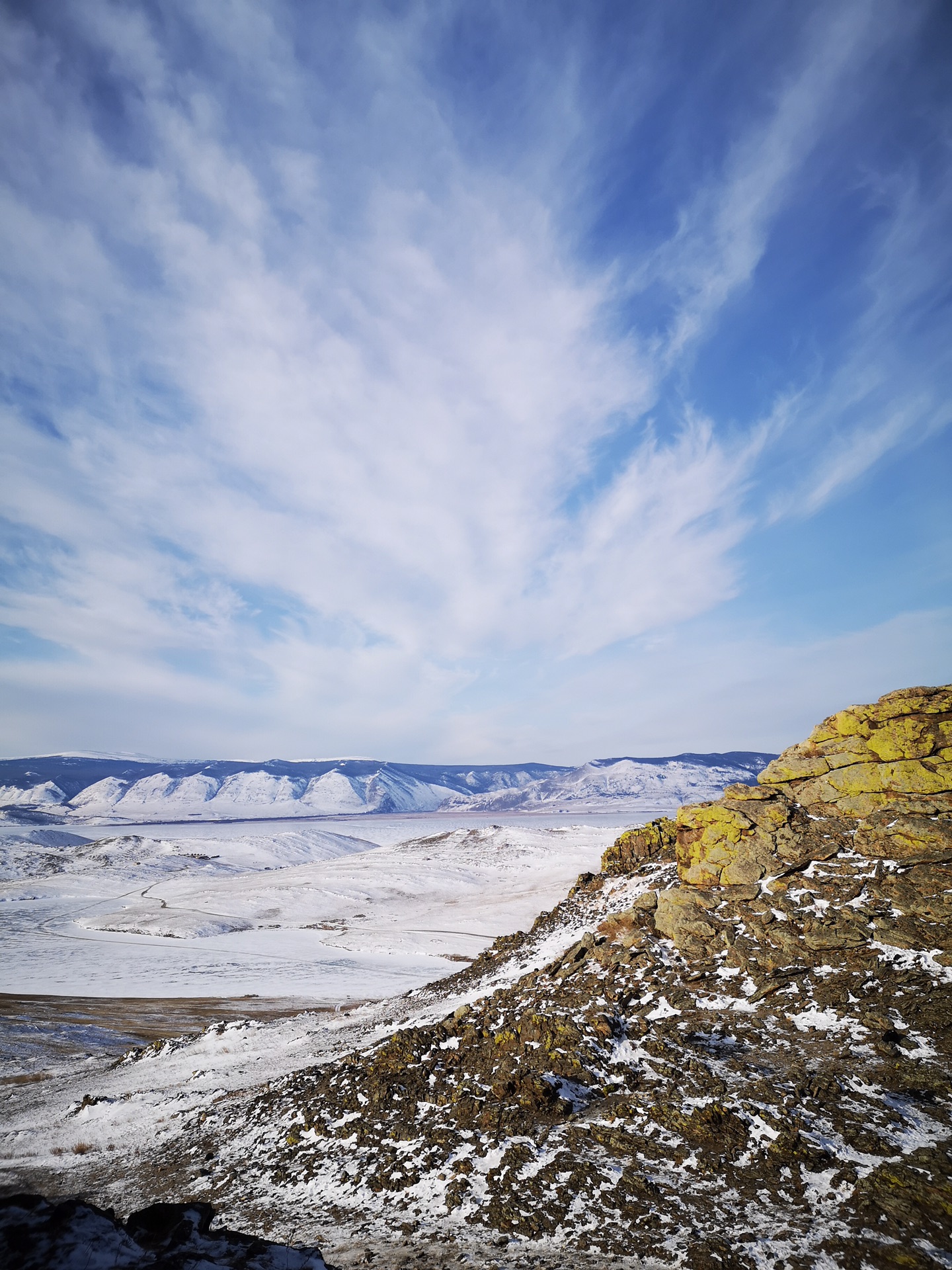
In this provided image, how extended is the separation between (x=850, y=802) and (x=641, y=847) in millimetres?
9935

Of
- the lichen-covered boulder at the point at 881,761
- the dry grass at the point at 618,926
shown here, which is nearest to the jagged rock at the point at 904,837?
the lichen-covered boulder at the point at 881,761

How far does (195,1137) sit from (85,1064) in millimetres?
11433

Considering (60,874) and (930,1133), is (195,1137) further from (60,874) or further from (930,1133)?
(60,874)

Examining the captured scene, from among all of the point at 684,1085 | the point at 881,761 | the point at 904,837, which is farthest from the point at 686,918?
the point at 881,761

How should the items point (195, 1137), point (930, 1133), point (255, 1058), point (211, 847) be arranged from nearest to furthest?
point (930, 1133), point (195, 1137), point (255, 1058), point (211, 847)

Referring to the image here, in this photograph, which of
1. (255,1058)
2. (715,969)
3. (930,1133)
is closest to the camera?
(930,1133)

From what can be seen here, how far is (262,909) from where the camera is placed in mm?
55969

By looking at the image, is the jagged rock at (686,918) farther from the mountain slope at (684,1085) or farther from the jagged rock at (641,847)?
the jagged rock at (641,847)

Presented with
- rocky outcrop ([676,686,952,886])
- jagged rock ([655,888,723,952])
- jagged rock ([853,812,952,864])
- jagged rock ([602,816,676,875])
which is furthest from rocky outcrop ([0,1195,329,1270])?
jagged rock ([602,816,676,875])

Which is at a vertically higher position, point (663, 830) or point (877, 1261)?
point (663, 830)

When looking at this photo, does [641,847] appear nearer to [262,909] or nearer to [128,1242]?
[128,1242]

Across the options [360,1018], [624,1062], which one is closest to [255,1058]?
[360,1018]

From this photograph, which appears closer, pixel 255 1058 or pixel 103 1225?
pixel 103 1225

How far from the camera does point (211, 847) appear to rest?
95750mm
